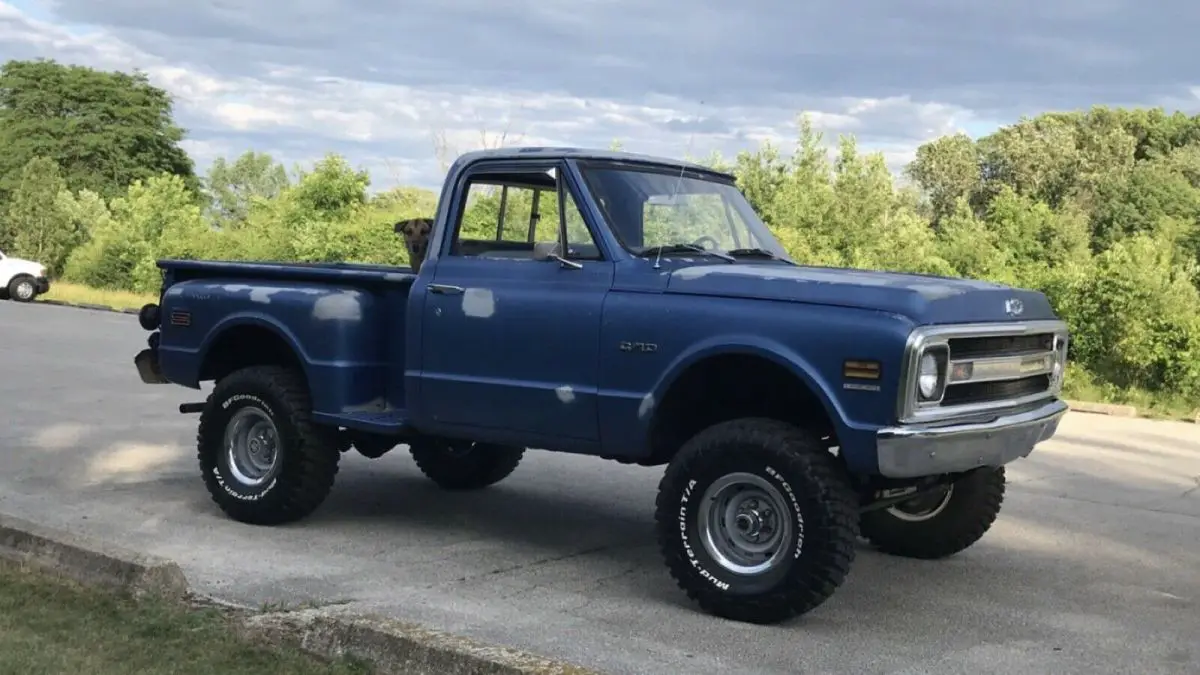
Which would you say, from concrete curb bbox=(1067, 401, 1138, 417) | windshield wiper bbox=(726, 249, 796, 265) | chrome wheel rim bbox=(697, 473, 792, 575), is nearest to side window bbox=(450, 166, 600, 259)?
windshield wiper bbox=(726, 249, 796, 265)

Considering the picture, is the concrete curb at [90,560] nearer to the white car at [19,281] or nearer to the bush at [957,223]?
the bush at [957,223]

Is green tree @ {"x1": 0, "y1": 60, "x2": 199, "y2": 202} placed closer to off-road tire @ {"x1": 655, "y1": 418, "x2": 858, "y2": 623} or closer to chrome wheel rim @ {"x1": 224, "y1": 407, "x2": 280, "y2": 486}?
chrome wheel rim @ {"x1": 224, "y1": 407, "x2": 280, "y2": 486}

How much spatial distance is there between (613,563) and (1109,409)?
10.2 m

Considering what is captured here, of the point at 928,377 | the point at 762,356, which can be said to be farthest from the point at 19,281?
the point at 928,377

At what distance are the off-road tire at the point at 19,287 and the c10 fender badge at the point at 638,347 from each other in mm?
29323

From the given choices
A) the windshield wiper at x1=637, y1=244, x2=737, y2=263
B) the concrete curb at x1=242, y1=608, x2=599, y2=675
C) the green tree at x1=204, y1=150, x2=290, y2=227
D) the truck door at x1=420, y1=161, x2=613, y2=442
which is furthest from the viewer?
the green tree at x1=204, y1=150, x2=290, y2=227

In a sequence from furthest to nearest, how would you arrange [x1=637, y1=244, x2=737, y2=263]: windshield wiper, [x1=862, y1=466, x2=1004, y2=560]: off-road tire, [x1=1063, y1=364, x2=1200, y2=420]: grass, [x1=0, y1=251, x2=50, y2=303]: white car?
[x1=0, y1=251, x2=50, y2=303]: white car < [x1=1063, y1=364, x2=1200, y2=420]: grass < [x1=862, y1=466, x2=1004, y2=560]: off-road tire < [x1=637, y1=244, x2=737, y2=263]: windshield wiper

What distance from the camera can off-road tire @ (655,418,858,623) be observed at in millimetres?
5852

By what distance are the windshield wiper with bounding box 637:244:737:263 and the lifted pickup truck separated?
0.01 meters

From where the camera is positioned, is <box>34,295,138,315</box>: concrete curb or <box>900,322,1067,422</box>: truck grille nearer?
<box>900,322,1067,422</box>: truck grille

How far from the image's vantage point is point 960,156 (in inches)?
2350

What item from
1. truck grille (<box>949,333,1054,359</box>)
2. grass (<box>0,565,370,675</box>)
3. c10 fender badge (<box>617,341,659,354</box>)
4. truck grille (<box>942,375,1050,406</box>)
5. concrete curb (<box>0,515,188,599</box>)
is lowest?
grass (<box>0,565,370,675</box>)

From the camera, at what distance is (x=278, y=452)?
7.86m

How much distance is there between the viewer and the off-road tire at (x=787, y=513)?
19.2 ft
